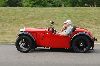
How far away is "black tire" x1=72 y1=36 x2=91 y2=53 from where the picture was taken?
13203mm

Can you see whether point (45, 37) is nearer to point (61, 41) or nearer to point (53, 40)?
point (53, 40)

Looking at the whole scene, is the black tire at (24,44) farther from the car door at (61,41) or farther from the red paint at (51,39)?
the car door at (61,41)

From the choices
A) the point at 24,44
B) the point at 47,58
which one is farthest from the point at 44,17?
the point at 47,58

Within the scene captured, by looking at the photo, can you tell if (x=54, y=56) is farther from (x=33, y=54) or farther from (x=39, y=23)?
(x=39, y=23)

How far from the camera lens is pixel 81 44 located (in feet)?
43.5

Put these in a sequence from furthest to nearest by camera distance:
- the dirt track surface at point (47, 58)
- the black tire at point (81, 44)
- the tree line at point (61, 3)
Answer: the tree line at point (61, 3)
the black tire at point (81, 44)
the dirt track surface at point (47, 58)

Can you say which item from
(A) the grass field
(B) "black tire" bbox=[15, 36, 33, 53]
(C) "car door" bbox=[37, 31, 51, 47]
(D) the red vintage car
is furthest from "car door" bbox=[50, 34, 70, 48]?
(A) the grass field

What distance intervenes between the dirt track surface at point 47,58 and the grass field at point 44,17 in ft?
21.9

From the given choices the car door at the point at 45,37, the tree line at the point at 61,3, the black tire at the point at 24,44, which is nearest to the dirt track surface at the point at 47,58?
the black tire at the point at 24,44

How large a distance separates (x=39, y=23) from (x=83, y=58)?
→ 10374 millimetres

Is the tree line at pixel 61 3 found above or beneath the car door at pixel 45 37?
beneath

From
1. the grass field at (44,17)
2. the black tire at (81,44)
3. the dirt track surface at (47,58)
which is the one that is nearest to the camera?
the dirt track surface at (47,58)

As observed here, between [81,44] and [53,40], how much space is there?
93 centimetres

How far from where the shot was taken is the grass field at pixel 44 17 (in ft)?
71.2
